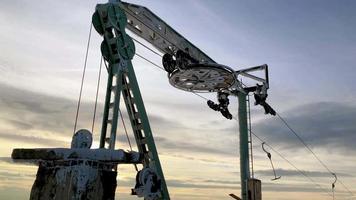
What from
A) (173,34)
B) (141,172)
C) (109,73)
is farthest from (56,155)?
(173,34)

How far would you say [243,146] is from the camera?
20.9 m

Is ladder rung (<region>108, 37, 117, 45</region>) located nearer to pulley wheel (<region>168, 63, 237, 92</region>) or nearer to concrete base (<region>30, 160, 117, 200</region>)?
pulley wheel (<region>168, 63, 237, 92</region>)

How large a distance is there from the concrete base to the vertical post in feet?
56.2

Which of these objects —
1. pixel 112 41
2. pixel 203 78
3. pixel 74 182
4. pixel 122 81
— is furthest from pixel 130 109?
pixel 74 182

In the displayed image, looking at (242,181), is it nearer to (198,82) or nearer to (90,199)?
(198,82)

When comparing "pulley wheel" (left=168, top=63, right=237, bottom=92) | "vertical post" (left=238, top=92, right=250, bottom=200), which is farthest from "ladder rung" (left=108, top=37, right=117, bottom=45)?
"vertical post" (left=238, top=92, right=250, bottom=200)

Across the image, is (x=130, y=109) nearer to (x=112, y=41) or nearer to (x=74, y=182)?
(x=112, y=41)

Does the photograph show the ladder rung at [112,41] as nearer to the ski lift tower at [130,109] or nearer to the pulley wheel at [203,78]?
the ski lift tower at [130,109]

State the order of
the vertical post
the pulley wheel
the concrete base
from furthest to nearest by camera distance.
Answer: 1. the vertical post
2. the pulley wheel
3. the concrete base

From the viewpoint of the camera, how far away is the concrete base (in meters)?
3.30

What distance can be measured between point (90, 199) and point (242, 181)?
58.8 feet

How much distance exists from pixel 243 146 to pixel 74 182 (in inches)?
725

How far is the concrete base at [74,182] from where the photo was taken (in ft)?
10.8

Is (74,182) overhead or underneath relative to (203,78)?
underneath
